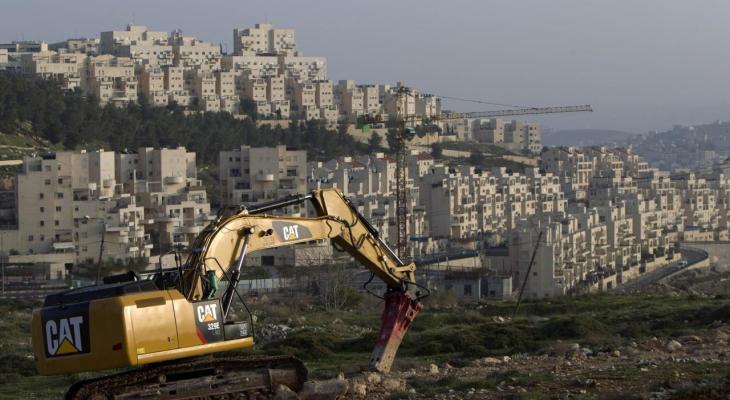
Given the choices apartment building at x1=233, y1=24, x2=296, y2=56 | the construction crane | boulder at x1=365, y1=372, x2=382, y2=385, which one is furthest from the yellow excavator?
apartment building at x1=233, y1=24, x2=296, y2=56

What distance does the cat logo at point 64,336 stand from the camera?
11359 mm

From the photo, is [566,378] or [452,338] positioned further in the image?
[452,338]

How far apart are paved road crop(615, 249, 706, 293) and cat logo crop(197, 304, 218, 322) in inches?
1584

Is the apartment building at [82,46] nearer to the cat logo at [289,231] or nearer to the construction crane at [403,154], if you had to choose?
the construction crane at [403,154]

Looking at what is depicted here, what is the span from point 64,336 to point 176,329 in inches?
34.0

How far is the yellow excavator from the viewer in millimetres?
11266

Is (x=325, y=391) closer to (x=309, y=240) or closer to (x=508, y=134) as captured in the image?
(x=309, y=240)

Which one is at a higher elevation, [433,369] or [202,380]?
[202,380]

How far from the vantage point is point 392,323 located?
14398 mm

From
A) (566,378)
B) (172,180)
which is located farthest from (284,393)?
(172,180)

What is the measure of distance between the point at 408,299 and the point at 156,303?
3.56 m

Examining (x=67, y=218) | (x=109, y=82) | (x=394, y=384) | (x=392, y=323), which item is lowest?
(x=67, y=218)

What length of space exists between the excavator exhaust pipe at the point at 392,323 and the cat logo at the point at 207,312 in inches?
115

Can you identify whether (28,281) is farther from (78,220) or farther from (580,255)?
(580,255)
